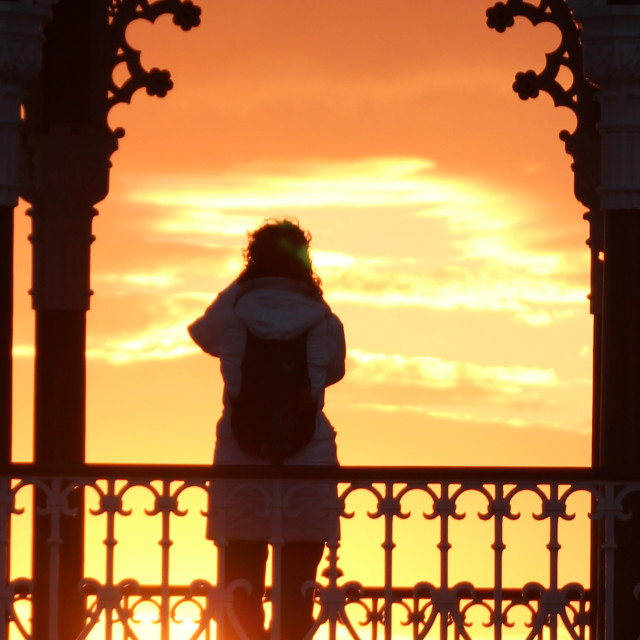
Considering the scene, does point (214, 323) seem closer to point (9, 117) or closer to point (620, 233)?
point (9, 117)

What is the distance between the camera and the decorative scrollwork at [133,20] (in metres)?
13.5

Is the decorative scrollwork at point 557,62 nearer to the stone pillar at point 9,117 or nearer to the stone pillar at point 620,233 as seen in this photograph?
the stone pillar at point 620,233

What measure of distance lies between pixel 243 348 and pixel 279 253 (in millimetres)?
530

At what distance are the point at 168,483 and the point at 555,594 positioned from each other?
7.01ft

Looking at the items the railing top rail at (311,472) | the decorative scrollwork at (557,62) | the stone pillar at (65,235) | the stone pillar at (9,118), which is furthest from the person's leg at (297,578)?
the decorative scrollwork at (557,62)

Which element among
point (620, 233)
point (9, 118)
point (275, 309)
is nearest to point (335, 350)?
point (275, 309)

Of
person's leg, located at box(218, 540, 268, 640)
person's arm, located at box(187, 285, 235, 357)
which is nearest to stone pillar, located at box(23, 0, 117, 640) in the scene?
person's leg, located at box(218, 540, 268, 640)

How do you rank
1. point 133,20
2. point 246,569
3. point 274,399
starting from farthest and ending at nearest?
Answer: 1. point 133,20
2. point 246,569
3. point 274,399

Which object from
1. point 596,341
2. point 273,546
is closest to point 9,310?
point 273,546

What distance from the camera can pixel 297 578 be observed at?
33.9 feet

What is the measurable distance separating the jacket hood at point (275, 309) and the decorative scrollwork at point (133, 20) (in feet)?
12.0

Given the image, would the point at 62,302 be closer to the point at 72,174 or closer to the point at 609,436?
the point at 72,174

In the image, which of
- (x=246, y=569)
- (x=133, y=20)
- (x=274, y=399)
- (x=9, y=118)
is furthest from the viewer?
(x=133, y=20)

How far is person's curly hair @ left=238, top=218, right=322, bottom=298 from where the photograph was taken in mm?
10281
